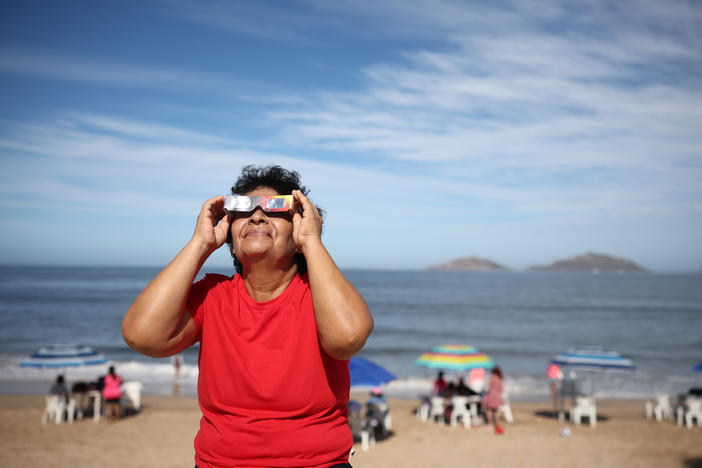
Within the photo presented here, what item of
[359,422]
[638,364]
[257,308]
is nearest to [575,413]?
[359,422]

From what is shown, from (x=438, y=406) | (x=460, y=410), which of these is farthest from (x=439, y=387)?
(x=460, y=410)

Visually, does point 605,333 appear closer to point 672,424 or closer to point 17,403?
point 672,424

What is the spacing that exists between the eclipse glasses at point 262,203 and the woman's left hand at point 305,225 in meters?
0.04

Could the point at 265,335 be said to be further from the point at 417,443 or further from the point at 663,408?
the point at 663,408

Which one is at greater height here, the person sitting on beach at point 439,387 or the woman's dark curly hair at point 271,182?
the woman's dark curly hair at point 271,182

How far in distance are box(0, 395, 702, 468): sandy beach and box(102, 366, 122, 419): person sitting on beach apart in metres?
0.24

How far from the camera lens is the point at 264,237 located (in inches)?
68.9

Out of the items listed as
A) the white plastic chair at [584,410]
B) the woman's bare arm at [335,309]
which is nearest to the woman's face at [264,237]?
the woman's bare arm at [335,309]

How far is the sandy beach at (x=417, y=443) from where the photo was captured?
8.84 m

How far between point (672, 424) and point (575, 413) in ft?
7.00

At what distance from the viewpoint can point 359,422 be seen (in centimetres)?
980

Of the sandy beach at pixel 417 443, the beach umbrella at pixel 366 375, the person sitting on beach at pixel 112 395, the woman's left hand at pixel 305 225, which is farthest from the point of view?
the person sitting on beach at pixel 112 395

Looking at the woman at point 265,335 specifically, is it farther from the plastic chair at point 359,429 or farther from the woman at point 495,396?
the woman at point 495,396

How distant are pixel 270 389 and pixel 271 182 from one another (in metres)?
0.71
